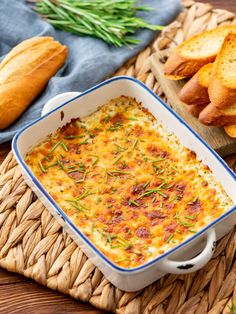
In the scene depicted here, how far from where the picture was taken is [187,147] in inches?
110

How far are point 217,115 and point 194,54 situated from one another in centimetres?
36

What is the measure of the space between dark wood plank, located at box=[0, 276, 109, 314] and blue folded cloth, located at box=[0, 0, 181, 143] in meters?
0.79

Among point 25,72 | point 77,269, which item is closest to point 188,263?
point 77,269

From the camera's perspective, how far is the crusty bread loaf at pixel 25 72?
3096mm

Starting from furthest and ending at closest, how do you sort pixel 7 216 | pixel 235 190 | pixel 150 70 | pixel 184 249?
pixel 150 70 → pixel 7 216 → pixel 235 190 → pixel 184 249

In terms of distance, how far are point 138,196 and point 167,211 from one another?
131mm

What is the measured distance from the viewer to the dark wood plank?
2.54 metres

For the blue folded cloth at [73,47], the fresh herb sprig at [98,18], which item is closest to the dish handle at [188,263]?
the blue folded cloth at [73,47]

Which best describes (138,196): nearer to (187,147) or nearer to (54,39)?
(187,147)

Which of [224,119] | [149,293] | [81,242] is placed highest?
[224,119]

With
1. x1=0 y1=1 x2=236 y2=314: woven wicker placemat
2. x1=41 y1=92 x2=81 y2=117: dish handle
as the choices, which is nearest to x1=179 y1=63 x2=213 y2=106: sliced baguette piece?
x1=0 y1=1 x2=236 y2=314: woven wicker placemat

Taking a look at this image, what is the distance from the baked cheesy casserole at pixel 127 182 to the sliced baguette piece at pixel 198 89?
0.19 metres

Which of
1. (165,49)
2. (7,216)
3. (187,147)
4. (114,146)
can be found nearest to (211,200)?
(187,147)

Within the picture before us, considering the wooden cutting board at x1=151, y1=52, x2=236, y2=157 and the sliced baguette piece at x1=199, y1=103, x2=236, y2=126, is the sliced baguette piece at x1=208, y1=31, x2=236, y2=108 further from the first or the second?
the wooden cutting board at x1=151, y1=52, x2=236, y2=157
